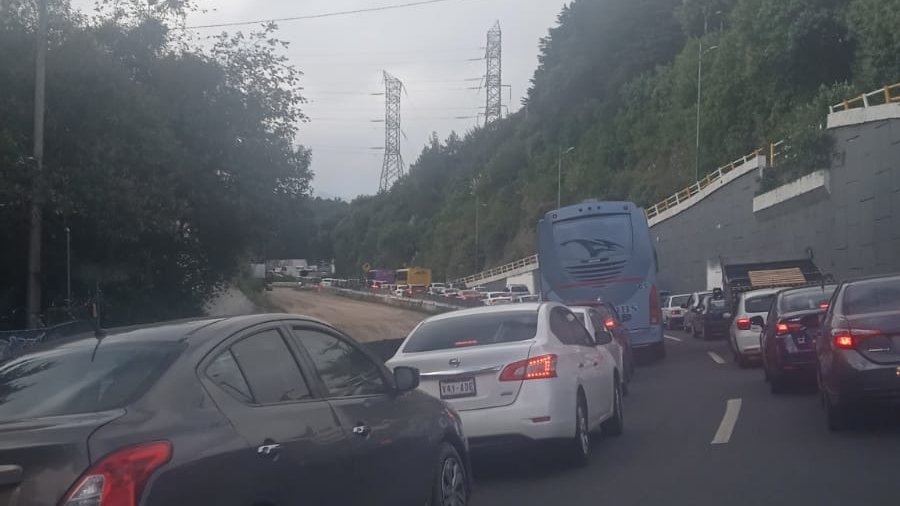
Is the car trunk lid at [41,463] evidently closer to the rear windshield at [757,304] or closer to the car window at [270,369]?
the car window at [270,369]

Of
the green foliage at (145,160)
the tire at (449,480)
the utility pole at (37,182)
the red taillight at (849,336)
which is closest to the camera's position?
the tire at (449,480)

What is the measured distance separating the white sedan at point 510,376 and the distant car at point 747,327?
10.4 metres

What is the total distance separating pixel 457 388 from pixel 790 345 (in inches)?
289

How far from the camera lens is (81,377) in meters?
5.46

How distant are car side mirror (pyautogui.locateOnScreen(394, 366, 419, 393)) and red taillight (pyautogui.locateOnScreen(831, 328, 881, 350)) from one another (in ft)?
18.0

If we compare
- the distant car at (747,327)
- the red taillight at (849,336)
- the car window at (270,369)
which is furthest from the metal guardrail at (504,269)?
the car window at (270,369)

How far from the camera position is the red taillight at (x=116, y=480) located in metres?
4.47

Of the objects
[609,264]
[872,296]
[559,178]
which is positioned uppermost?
[559,178]

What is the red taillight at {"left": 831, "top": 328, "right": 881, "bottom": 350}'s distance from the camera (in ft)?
35.7

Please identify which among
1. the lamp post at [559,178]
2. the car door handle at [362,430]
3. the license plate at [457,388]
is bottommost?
the license plate at [457,388]

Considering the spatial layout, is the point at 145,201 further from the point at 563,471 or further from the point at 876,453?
the point at 876,453

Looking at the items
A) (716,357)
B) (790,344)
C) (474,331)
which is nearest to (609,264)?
(716,357)

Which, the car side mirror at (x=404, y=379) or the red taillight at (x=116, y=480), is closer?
the red taillight at (x=116, y=480)

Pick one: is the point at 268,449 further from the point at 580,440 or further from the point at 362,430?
the point at 580,440
